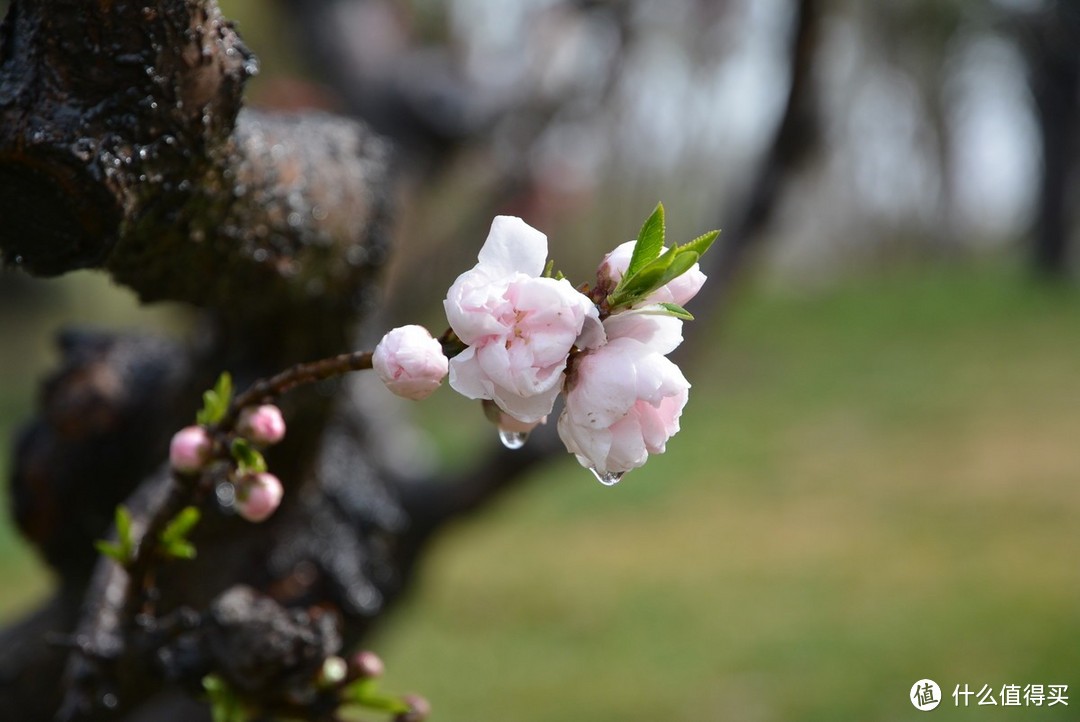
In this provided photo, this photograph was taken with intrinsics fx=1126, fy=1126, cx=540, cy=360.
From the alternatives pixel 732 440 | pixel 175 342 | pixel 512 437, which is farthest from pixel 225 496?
pixel 732 440

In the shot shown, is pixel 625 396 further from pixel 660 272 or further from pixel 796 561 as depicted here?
pixel 796 561

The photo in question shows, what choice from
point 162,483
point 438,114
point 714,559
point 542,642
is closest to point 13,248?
point 162,483

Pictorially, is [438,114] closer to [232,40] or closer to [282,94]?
[282,94]

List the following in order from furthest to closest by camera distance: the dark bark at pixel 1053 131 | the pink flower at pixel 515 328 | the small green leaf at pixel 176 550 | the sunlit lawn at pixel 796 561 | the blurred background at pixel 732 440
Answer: the dark bark at pixel 1053 131 → the sunlit lawn at pixel 796 561 → the blurred background at pixel 732 440 → the small green leaf at pixel 176 550 → the pink flower at pixel 515 328

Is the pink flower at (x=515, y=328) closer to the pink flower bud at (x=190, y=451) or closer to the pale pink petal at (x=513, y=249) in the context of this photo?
the pale pink petal at (x=513, y=249)

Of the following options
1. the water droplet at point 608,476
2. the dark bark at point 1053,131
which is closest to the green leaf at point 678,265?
the water droplet at point 608,476

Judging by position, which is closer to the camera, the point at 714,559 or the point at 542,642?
the point at 542,642
